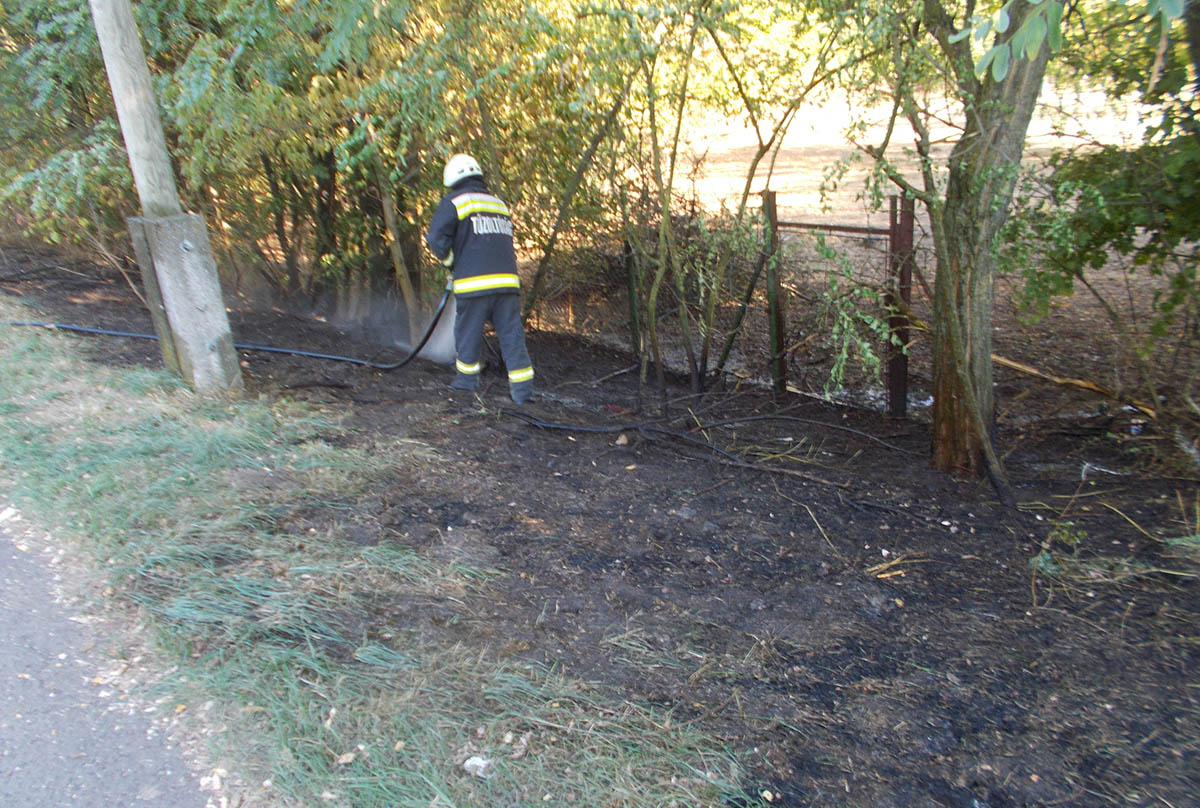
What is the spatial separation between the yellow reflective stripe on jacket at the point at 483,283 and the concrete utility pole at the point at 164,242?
1.55m

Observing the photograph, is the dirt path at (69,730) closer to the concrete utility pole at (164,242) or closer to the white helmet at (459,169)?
the concrete utility pole at (164,242)

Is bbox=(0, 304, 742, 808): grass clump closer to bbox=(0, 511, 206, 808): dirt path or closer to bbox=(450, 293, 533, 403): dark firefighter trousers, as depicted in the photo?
bbox=(0, 511, 206, 808): dirt path

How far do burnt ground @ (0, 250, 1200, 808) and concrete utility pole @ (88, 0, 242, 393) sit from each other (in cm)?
46

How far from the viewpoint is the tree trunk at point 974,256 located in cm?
420

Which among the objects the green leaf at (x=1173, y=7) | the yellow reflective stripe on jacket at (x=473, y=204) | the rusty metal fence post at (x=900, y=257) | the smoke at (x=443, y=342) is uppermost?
the green leaf at (x=1173, y=7)

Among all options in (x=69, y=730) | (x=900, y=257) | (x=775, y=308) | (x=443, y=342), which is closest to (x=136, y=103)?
(x=443, y=342)

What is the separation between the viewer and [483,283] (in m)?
6.00

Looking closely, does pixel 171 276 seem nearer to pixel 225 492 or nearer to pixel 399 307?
pixel 225 492

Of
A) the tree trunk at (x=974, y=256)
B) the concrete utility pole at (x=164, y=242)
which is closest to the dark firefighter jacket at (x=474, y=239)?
the concrete utility pole at (x=164, y=242)

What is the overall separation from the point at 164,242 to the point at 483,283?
2.00m

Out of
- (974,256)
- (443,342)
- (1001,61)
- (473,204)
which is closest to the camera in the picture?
(1001,61)

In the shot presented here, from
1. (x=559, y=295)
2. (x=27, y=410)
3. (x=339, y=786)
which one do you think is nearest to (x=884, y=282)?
(x=559, y=295)

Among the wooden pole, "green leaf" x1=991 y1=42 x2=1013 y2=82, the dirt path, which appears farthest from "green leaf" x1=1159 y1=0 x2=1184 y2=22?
the wooden pole

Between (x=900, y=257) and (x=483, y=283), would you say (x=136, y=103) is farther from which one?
(x=900, y=257)
